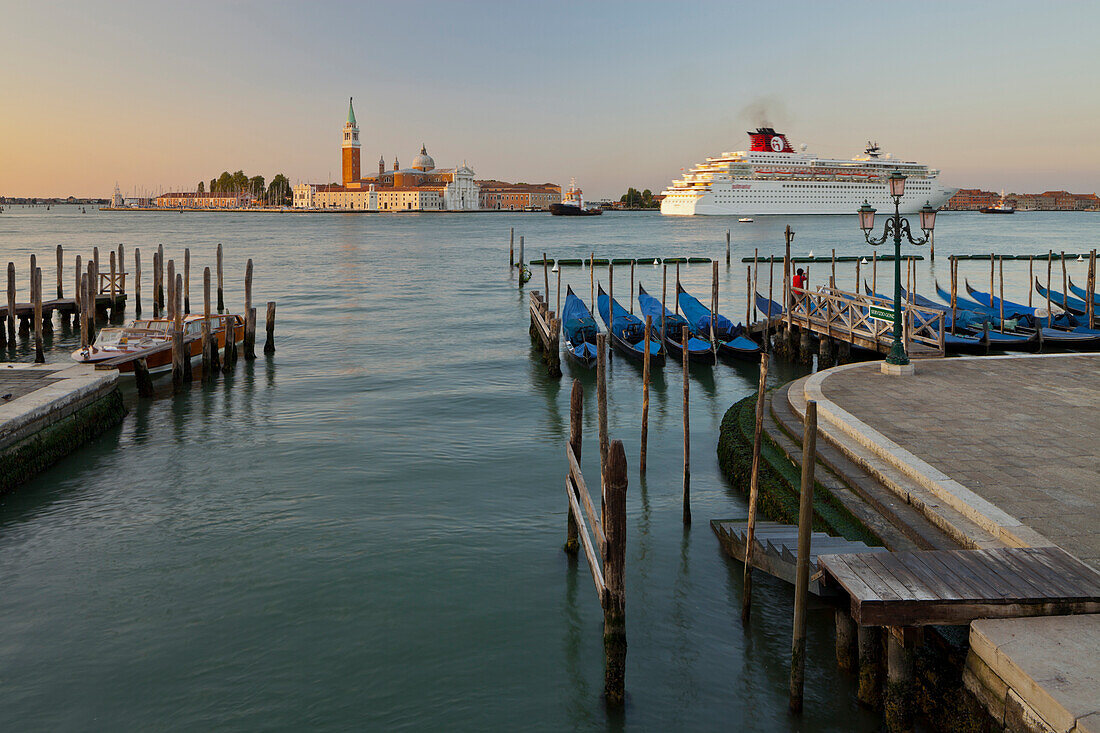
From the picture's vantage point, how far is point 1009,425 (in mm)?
7480

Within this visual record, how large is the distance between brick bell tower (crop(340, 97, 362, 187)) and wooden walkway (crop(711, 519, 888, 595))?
146 meters

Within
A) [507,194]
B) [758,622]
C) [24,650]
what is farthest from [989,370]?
[507,194]

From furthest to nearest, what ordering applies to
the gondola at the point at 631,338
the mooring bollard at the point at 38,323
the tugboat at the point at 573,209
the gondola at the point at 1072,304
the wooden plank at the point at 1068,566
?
the tugboat at the point at 573,209
the gondola at the point at 1072,304
the gondola at the point at 631,338
the mooring bollard at the point at 38,323
the wooden plank at the point at 1068,566

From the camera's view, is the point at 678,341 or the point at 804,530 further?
the point at 678,341

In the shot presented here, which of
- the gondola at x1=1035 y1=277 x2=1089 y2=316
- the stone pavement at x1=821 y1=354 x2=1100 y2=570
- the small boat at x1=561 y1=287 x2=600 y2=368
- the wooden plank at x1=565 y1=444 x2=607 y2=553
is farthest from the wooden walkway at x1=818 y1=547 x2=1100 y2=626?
the gondola at x1=1035 y1=277 x2=1089 y2=316

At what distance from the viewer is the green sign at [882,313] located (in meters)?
12.4

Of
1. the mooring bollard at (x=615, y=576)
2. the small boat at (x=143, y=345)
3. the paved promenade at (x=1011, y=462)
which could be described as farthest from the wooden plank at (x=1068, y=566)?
the small boat at (x=143, y=345)

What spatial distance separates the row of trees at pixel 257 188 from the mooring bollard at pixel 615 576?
169 m

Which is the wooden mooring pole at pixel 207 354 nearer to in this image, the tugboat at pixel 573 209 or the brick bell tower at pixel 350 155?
the tugboat at pixel 573 209

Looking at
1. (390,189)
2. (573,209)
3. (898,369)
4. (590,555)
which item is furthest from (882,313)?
(390,189)

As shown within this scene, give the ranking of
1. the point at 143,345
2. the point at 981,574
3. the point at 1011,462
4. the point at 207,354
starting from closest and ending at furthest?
the point at 981,574 < the point at 1011,462 < the point at 143,345 < the point at 207,354

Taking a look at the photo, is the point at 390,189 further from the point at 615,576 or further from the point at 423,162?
the point at 615,576

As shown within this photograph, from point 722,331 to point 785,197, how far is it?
2782 inches

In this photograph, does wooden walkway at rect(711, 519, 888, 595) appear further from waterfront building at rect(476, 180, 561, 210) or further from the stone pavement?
waterfront building at rect(476, 180, 561, 210)
